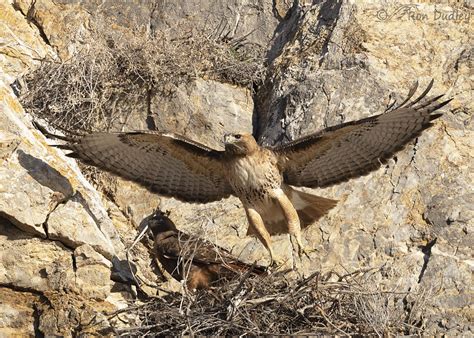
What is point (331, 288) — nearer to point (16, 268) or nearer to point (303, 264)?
point (303, 264)

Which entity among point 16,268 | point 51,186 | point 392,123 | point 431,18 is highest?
point 431,18

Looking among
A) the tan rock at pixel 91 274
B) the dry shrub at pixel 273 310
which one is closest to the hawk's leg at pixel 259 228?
the dry shrub at pixel 273 310

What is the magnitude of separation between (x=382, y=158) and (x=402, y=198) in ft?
2.35

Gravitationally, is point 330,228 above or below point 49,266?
above

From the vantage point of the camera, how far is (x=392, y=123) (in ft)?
28.9

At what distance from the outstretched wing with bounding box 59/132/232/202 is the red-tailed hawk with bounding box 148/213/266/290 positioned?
0.67 meters

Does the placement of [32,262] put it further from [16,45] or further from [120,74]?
[16,45]

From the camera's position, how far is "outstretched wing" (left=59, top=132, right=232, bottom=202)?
9180mm

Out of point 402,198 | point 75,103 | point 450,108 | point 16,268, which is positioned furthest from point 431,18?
point 16,268

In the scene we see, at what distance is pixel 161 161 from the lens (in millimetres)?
9523

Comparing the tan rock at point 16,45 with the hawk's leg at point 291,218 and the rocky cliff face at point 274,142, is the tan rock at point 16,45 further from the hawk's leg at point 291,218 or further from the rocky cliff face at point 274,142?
the hawk's leg at point 291,218
